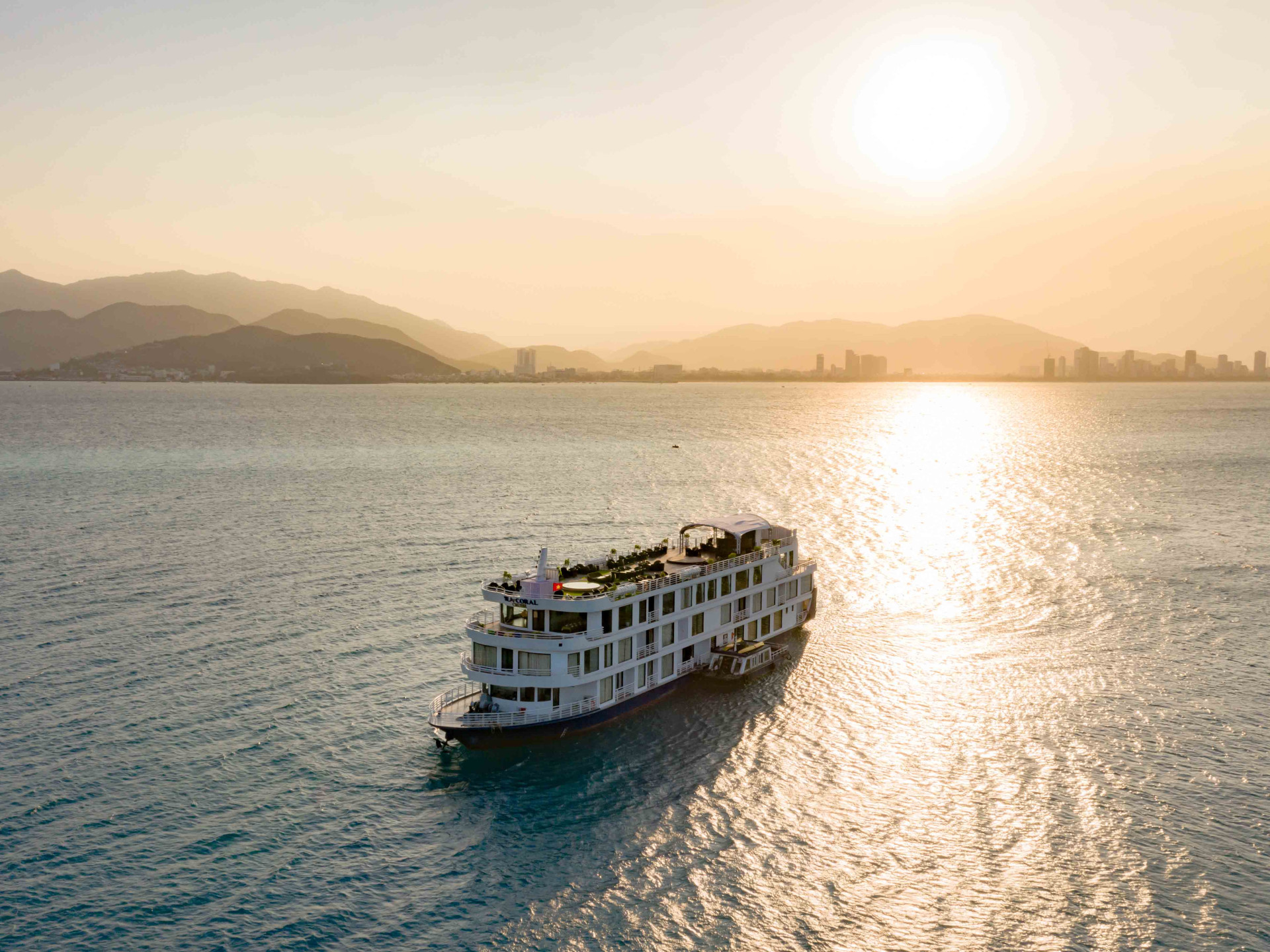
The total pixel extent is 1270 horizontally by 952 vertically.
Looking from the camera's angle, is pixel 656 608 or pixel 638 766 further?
pixel 656 608

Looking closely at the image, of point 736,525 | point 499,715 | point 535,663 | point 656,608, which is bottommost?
point 499,715

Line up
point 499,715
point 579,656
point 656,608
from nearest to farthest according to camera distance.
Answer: point 499,715, point 579,656, point 656,608

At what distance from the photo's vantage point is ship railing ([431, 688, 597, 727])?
4672 centimetres

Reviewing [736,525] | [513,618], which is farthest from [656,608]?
[736,525]

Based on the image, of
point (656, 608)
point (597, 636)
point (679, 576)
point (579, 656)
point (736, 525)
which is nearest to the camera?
point (579, 656)

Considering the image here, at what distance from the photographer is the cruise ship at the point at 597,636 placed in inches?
1911

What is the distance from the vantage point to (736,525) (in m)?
66.6

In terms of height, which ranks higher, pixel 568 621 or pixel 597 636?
pixel 568 621

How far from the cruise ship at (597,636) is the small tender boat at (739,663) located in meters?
0.53

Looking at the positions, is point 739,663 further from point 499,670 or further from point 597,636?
point 499,670

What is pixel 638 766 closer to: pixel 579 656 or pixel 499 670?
pixel 579 656

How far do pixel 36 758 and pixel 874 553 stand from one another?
7516 centimetres

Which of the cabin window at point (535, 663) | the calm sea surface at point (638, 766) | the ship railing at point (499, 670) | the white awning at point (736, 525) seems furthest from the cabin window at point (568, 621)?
the white awning at point (736, 525)

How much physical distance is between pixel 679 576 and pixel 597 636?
29.8ft
